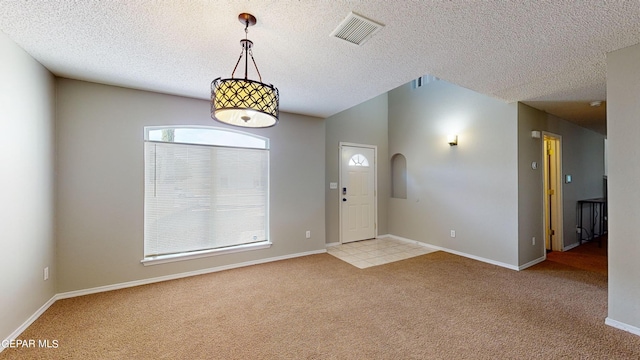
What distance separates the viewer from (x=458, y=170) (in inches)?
176

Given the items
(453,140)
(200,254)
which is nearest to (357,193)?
(453,140)

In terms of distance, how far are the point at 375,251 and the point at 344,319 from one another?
2.42 m

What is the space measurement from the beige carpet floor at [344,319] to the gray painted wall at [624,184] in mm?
309

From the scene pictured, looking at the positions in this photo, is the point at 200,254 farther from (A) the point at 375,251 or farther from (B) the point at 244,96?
(A) the point at 375,251

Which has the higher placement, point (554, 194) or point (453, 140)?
point (453, 140)

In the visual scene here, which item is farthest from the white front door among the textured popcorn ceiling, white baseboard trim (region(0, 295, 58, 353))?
white baseboard trim (region(0, 295, 58, 353))

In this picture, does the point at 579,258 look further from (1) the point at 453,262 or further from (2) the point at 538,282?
(1) the point at 453,262

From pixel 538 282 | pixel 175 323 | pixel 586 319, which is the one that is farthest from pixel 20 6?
pixel 538 282

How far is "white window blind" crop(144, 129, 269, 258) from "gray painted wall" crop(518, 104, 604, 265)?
3.91 meters

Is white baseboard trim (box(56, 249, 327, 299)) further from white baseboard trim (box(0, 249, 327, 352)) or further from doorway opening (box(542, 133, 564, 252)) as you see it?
doorway opening (box(542, 133, 564, 252))

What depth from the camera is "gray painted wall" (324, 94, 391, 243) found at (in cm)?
509

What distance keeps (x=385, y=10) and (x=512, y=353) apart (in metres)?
2.66

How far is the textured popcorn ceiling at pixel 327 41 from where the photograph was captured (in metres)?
1.73

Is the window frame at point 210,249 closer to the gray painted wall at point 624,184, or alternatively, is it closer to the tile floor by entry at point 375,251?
the tile floor by entry at point 375,251
